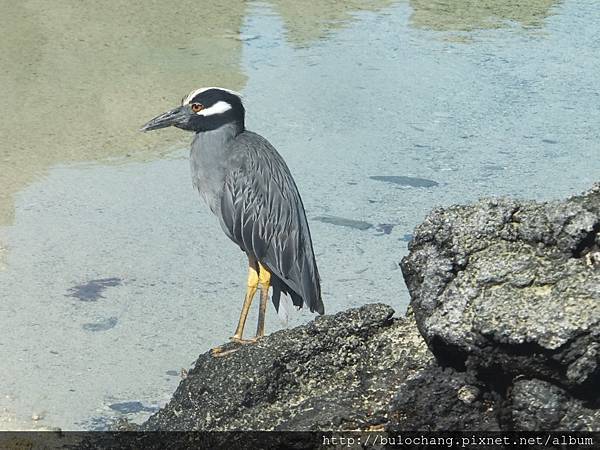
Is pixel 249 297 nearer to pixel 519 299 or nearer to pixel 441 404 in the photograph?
pixel 441 404

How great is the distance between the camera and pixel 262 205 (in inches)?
172

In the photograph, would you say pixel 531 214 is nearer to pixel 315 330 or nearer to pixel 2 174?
pixel 315 330

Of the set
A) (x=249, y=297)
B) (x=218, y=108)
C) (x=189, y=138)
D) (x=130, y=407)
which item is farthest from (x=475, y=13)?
(x=130, y=407)

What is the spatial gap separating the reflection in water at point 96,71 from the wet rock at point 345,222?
1.29m

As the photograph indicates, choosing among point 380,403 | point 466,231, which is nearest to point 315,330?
point 380,403

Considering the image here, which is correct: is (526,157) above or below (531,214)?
below

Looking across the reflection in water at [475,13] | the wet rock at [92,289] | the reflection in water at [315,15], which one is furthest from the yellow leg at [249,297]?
the reflection in water at [475,13]

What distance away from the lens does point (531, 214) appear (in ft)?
9.20

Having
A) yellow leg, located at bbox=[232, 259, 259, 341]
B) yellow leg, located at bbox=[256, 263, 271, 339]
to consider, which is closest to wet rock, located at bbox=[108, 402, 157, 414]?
yellow leg, located at bbox=[232, 259, 259, 341]

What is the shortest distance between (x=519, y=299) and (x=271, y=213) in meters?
1.91

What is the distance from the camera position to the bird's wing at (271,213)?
4.36m

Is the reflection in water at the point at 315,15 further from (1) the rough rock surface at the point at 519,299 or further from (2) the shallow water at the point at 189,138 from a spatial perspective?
(1) the rough rock surface at the point at 519,299

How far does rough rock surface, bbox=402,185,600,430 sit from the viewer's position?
2488 millimetres

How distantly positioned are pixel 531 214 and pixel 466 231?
0.53 ft
